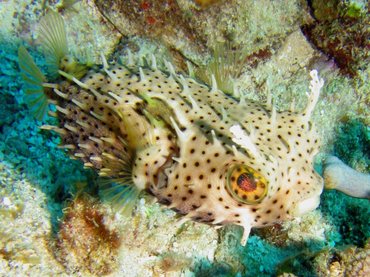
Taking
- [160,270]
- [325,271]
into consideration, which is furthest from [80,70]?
[325,271]

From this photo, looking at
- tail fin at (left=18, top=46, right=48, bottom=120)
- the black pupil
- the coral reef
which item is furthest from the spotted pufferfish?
the coral reef

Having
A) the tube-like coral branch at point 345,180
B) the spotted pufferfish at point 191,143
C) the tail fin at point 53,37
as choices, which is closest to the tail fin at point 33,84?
the tail fin at point 53,37

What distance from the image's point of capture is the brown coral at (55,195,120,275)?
3826 mm

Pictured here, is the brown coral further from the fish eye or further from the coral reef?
the coral reef

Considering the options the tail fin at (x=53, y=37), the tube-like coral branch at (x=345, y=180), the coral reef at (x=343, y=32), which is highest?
the coral reef at (x=343, y=32)

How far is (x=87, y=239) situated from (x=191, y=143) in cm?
216

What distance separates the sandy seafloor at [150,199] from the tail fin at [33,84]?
1.05 metres

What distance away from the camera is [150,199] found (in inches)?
145

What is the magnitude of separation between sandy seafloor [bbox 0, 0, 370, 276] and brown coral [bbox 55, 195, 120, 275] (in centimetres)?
1

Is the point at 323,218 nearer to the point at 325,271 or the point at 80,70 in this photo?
the point at 325,271

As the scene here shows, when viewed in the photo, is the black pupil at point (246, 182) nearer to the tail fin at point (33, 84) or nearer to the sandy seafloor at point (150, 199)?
the sandy seafloor at point (150, 199)

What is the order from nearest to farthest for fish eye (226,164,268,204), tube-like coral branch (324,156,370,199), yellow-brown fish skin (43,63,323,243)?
fish eye (226,164,268,204), yellow-brown fish skin (43,63,323,243), tube-like coral branch (324,156,370,199)

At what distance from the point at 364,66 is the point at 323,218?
230 centimetres

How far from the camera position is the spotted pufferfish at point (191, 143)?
2213 millimetres
